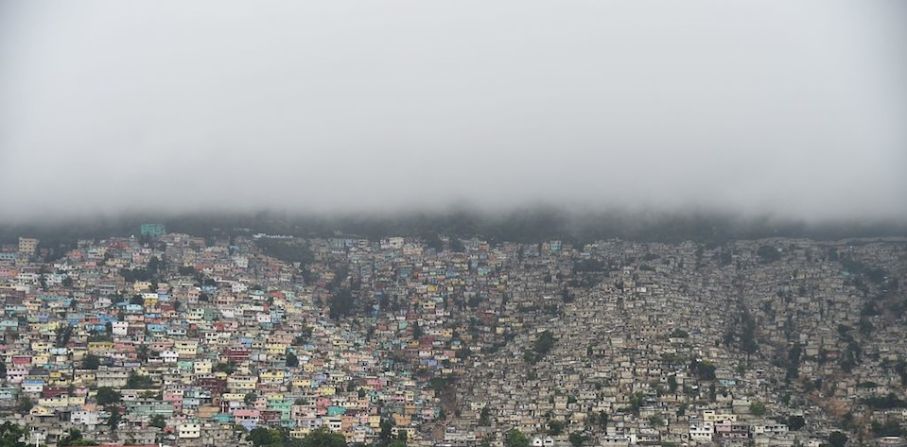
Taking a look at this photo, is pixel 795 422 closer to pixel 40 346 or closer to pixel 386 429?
pixel 386 429

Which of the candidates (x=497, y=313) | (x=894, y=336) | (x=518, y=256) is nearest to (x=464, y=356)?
(x=497, y=313)

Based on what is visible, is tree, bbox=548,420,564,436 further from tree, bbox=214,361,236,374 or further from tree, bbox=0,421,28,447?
tree, bbox=0,421,28,447

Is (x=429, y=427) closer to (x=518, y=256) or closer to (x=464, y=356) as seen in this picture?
(x=464, y=356)

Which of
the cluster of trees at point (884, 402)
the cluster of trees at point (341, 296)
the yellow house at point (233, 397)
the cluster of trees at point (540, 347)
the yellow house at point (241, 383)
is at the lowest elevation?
the cluster of trees at point (884, 402)

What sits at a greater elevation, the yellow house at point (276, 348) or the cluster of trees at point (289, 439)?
the yellow house at point (276, 348)

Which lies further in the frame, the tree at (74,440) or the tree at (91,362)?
the tree at (91,362)

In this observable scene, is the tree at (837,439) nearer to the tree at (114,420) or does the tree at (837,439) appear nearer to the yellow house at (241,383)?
the yellow house at (241,383)

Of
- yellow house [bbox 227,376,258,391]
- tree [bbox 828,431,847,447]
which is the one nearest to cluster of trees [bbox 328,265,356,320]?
yellow house [bbox 227,376,258,391]

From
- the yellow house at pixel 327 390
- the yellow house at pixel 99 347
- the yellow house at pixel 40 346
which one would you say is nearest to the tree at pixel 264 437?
the yellow house at pixel 327 390

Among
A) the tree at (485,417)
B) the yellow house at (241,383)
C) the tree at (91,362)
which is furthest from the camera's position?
the tree at (91,362)
